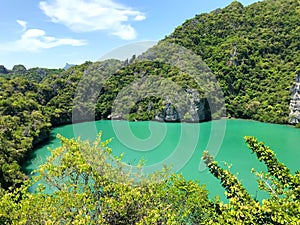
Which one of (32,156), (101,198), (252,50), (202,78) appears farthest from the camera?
(252,50)

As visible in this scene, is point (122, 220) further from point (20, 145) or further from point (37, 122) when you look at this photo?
point (37, 122)

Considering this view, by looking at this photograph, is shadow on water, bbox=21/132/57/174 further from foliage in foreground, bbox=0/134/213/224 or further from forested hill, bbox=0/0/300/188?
foliage in foreground, bbox=0/134/213/224

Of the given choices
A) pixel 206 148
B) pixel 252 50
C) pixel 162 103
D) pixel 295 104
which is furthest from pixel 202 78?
pixel 206 148

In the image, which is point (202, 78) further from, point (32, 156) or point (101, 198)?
point (101, 198)

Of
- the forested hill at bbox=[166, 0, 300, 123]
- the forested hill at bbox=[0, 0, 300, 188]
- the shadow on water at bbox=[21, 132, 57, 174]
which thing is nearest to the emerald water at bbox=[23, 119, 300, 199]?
the shadow on water at bbox=[21, 132, 57, 174]

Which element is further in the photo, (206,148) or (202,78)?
(202,78)

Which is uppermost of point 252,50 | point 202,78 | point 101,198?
point 252,50
